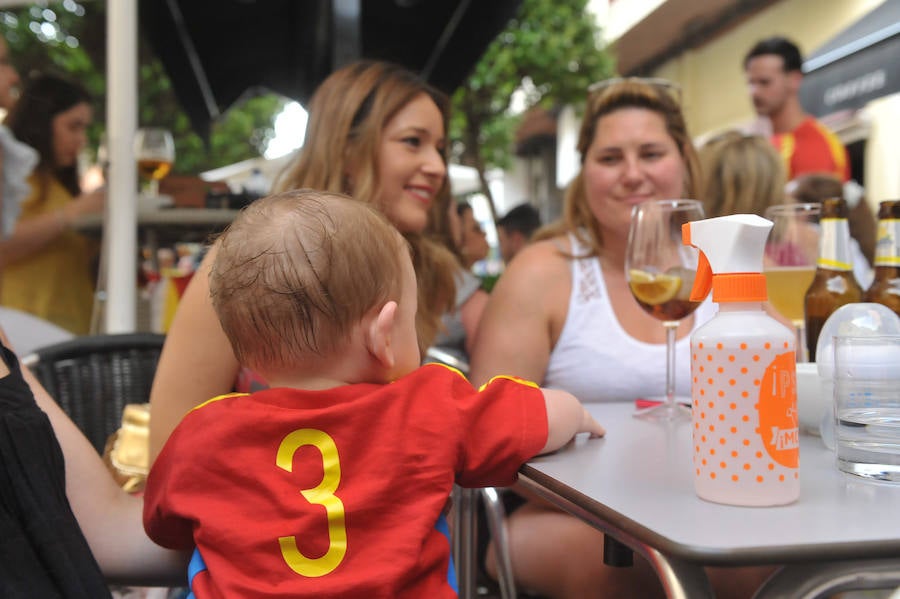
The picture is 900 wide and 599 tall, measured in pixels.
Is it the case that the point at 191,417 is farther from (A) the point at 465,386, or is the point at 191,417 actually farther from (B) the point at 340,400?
(A) the point at 465,386

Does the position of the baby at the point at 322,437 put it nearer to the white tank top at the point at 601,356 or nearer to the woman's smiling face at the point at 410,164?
the white tank top at the point at 601,356

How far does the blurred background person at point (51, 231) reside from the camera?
3.44 metres

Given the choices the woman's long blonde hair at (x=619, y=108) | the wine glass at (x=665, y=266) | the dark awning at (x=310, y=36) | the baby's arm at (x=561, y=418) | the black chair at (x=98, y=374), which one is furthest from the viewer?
the dark awning at (x=310, y=36)

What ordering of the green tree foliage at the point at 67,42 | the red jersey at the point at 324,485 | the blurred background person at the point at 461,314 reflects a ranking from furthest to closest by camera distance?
the green tree foliage at the point at 67,42 < the blurred background person at the point at 461,314 < the red jersey at the point at 324,485

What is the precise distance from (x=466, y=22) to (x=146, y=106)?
6.82ft

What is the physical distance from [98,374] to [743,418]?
1.58 m

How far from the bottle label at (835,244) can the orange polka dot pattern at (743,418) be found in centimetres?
65

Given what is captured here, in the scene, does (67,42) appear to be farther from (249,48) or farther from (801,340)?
(801,340)

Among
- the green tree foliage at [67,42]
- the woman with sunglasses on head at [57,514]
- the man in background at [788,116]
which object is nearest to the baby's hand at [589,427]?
the woman with sunglasses on head at [57,514]

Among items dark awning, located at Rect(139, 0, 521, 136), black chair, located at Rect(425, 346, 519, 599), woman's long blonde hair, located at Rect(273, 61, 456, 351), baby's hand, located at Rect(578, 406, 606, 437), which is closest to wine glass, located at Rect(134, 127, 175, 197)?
dark awning, located at Rect(139, 0, 521, 136)

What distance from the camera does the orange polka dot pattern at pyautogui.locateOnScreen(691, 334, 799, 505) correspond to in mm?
797

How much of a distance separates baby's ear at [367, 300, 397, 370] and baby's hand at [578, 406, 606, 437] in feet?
1.05

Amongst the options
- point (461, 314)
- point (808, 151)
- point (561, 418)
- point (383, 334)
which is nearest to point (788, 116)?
point (808, 151)

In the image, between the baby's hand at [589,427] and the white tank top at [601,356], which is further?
the white tank top at [601,356]
